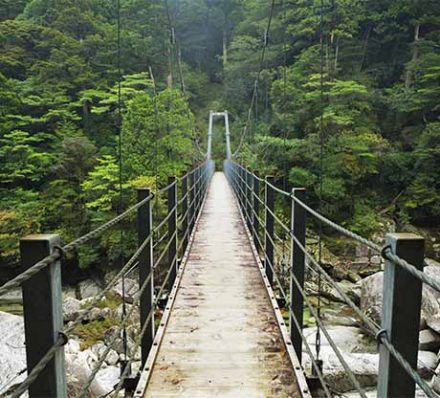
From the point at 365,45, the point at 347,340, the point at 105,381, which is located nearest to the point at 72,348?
the point at 105,381

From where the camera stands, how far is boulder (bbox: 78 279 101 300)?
36.0ft

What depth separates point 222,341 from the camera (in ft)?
6.55

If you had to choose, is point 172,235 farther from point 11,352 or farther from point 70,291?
point 70,291

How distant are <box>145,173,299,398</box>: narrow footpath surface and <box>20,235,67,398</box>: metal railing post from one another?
2.82ft

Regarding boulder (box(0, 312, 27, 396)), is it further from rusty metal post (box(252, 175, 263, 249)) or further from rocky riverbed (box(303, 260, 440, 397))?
rocky riverbed (box(303, 260, 440, 397))

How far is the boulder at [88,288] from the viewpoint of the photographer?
36.0 feet

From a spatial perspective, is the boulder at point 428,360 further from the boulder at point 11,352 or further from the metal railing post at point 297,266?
the boulder at point 11,352

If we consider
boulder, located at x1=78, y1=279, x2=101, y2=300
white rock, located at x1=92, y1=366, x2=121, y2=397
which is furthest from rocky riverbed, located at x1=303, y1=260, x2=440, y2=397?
boulder, located at x1=78, y1=279, x2=101, y2=300

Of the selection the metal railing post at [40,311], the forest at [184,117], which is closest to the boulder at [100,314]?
the forest at [184,117]

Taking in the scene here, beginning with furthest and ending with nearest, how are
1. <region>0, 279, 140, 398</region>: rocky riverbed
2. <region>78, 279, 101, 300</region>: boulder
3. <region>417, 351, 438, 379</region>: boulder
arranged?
<region>78, 279, 101, 300</region>: boulder < <region>417, 351, 438, 379</region>: boulder < <region>0, 279, 140, 398</region>: rocky riverbed

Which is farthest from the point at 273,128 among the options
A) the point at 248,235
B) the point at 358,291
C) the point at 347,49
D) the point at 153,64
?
the point at 248,235

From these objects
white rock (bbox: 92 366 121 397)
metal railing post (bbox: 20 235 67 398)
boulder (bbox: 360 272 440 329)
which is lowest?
white rock (bbox: 92 366 121 397)

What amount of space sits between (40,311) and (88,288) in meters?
11.4

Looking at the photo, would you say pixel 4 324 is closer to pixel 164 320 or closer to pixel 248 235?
pixel 248 235
